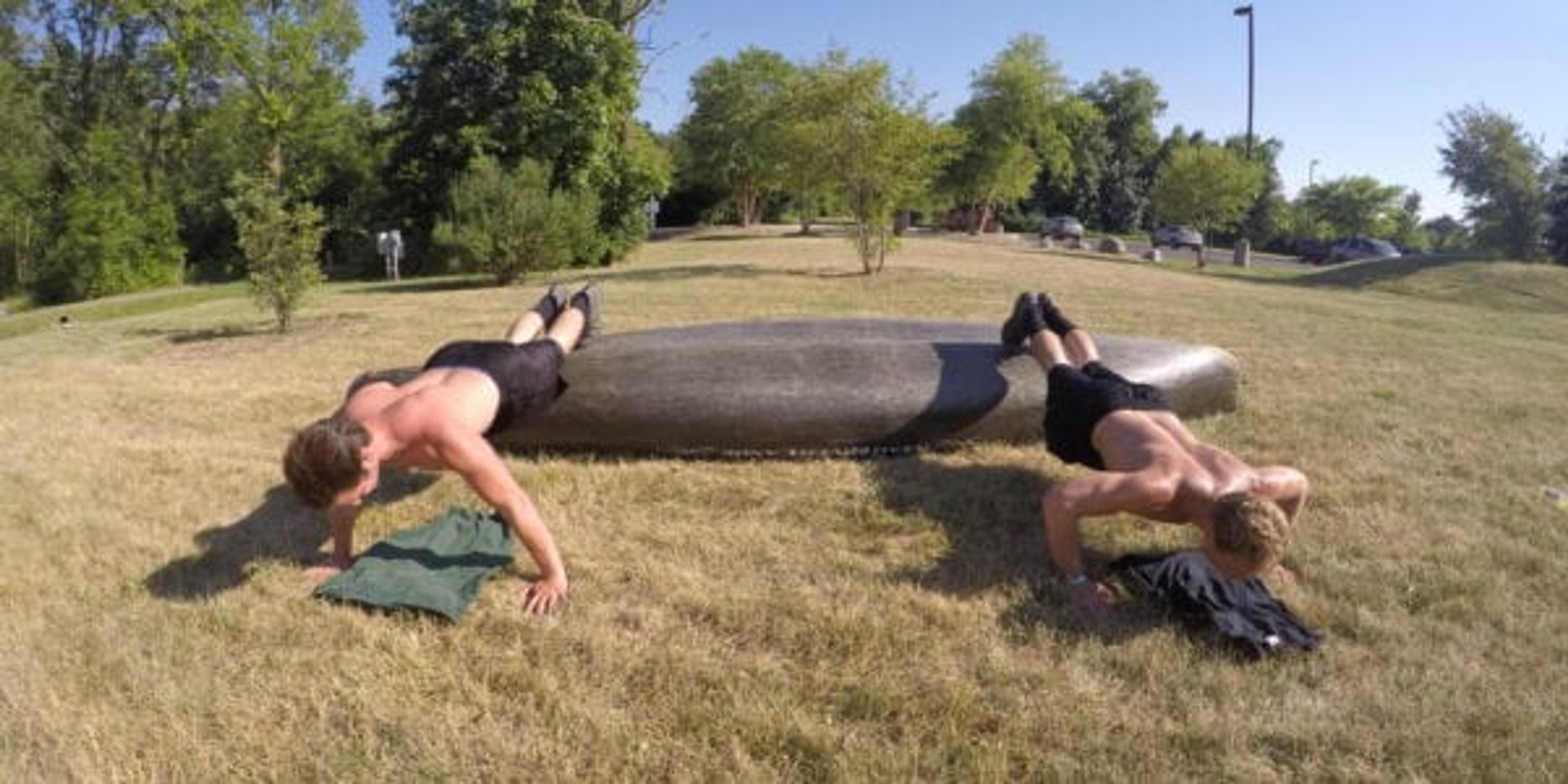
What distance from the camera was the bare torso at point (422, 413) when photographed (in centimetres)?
414

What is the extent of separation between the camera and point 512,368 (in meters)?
5.28

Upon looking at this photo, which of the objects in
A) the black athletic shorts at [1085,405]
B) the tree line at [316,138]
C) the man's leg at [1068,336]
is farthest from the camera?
the tree line at [316,138]

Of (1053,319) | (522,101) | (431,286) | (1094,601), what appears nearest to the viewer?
(1094,601)

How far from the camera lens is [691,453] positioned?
585 cm

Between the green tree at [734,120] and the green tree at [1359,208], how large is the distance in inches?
1527

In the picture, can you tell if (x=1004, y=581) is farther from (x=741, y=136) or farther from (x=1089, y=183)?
(x=1089, y=183)

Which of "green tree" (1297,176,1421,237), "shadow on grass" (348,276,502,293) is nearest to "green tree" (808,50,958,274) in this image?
"shadow on grass" (348,276,502,293)

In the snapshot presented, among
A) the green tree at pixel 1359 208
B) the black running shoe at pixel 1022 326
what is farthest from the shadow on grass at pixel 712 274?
the green tree at pixel 1359 208

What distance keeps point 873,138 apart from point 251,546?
53.3 feet

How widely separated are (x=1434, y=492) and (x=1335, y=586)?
1844mm

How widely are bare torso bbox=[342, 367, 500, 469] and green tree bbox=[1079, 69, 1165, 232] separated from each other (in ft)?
208

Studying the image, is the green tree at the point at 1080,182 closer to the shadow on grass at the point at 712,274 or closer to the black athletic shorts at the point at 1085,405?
the shadow on grass at the point at 712,274

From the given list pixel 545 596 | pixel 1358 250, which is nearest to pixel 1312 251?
pixel 1358 250

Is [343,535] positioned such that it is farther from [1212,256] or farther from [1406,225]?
[1406,225]
